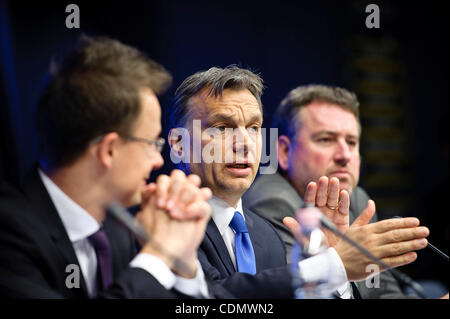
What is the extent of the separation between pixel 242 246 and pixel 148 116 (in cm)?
46

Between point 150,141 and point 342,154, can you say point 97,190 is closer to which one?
point 150,141

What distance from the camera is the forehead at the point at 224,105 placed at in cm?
121

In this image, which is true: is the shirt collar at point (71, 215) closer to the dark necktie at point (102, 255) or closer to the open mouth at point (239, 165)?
the dark necktie at point (102, 255)

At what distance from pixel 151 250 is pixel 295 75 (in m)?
1.91

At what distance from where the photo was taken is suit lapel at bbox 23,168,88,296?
34.9 inches

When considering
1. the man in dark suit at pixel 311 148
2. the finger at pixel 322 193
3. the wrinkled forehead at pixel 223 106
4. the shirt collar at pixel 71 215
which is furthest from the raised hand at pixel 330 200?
the shirt collar at pixel 71 215

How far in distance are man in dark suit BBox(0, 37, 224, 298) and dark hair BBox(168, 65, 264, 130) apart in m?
0.29

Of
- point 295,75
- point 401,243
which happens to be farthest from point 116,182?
point 295,75

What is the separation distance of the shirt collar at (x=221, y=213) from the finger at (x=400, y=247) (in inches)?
14.6

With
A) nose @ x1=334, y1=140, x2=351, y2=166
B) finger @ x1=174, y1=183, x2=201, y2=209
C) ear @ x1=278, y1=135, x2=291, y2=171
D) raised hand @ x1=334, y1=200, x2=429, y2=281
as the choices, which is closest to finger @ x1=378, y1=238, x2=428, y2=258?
raised hand @ x1=334, y1=200, x2=429, y2=281

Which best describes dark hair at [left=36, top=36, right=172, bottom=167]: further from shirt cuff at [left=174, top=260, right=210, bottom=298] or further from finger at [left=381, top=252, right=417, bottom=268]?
finger at [left=381, top=252, right=417, bottom=268]

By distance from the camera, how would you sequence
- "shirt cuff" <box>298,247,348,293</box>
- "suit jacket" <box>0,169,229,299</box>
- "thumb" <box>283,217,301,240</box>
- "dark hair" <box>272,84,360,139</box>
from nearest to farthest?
"suit jacket" <box>0,169,229,299</box>, "shirt cuff" <box>298,247,348,293</box>, "thumb" <box>283,217,301,240</box>, "dark hair" <box>272,84,360,139</box>
